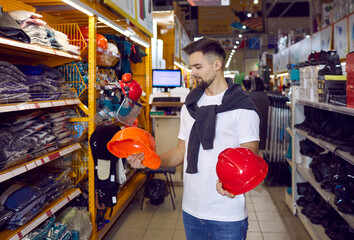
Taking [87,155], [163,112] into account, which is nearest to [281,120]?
[163,112]

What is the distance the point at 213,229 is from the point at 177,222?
242 centimetres

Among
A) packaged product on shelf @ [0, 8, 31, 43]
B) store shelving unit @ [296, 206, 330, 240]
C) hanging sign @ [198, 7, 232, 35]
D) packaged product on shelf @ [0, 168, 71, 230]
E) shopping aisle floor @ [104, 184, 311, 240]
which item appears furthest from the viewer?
hanging sign @ [198, 7, 232, 35]

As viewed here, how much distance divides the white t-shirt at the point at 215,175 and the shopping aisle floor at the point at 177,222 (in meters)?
2.03

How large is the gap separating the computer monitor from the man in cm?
397

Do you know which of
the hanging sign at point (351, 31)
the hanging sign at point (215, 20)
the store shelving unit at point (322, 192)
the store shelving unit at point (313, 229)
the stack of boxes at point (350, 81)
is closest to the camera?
the store shelving unit at point (322, 192)

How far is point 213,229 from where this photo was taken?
1.82 metres

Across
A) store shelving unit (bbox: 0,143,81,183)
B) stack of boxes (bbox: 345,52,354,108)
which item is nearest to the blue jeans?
store shelving unit (bbox: 0,143,81,183)

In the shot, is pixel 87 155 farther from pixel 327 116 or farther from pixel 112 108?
pixel 327 116

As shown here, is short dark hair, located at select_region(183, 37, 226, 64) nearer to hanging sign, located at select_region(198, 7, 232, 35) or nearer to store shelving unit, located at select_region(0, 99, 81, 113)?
store shelving unit, located at select_region(0, 99, 81, 113)

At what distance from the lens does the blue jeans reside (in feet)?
5.85

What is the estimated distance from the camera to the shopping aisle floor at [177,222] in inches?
148

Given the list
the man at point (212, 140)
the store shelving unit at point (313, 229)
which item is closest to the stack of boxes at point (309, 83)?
the store shelving unit at point (313, 229)

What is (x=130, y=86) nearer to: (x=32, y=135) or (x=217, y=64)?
(x=32, y=135)

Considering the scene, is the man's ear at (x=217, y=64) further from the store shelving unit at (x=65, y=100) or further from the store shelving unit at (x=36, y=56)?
the store shelving unit at (x=36, y=56)
